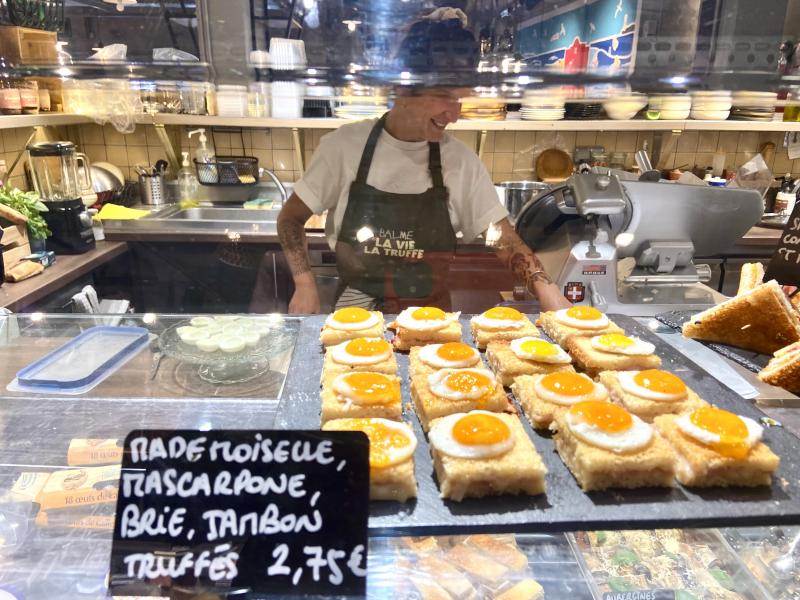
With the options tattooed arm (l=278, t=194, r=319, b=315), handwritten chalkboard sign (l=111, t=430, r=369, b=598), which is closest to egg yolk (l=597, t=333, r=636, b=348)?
tattooed arm (l=278, t=194, r=319, b=315)

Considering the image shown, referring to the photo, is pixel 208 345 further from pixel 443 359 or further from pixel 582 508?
pixel 582 508

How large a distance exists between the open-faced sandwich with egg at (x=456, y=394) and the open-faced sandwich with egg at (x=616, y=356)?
0.38 meters

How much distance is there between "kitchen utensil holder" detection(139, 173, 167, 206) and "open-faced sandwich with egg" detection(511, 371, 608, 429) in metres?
2.33

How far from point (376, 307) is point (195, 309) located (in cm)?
67

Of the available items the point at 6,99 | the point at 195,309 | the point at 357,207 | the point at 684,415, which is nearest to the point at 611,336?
the point at 684,415

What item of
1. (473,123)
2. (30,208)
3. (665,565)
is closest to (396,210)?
(473,123)

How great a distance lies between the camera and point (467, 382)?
1468 millimetres

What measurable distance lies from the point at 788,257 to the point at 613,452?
4.01 ft

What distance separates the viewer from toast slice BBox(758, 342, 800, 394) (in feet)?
5.12

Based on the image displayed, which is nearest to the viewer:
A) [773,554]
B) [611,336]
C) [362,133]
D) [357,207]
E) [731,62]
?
[731,62]

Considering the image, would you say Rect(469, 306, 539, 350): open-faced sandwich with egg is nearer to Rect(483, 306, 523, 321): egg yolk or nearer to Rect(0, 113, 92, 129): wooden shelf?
Rect(483, 306, 523, 321): egg yolk

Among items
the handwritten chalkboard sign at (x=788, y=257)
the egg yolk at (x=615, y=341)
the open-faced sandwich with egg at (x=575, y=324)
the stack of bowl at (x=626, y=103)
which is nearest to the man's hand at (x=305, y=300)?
the open-faced sandwich with egg at (x=575, y=324)

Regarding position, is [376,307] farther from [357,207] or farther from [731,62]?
[731,62]

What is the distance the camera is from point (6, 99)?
3047 mm
